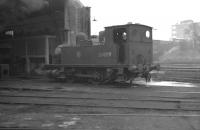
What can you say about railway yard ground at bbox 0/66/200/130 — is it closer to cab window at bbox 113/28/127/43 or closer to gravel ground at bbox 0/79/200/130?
gravel ground at bbox 0/79/200/130

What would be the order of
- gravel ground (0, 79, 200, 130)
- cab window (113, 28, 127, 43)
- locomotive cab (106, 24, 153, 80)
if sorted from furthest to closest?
cab window (113, 28, 127, 43)
locomotive cab (106, 24, 153, 80)
gravel ground (0, 79, 200, 130)

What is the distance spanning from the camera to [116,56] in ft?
43.8

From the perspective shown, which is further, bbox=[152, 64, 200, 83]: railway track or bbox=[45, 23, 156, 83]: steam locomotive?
bbox=[152, 64, 200, 83]: railway track

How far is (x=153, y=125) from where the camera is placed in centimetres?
558

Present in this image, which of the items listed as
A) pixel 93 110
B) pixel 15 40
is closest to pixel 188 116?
pixel 93 110

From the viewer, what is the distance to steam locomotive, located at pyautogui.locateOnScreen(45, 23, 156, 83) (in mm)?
13094

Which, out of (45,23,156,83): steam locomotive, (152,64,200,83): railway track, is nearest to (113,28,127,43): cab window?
(45,23,156,83): steam locomotive

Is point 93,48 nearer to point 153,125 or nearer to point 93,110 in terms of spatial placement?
point 93,110

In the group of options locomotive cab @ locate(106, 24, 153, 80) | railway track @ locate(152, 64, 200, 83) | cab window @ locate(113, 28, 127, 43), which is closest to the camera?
locomotive cab @ locate(106, 24, 153, 80)

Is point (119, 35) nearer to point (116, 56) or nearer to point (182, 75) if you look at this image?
point (116, 56)

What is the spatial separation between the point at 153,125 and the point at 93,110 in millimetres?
2131

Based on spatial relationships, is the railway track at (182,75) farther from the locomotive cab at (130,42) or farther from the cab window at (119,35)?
the cab window at (119,35)

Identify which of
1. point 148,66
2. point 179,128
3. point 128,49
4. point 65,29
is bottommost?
point 179,128

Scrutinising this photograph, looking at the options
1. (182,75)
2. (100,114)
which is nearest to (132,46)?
(182,75)
